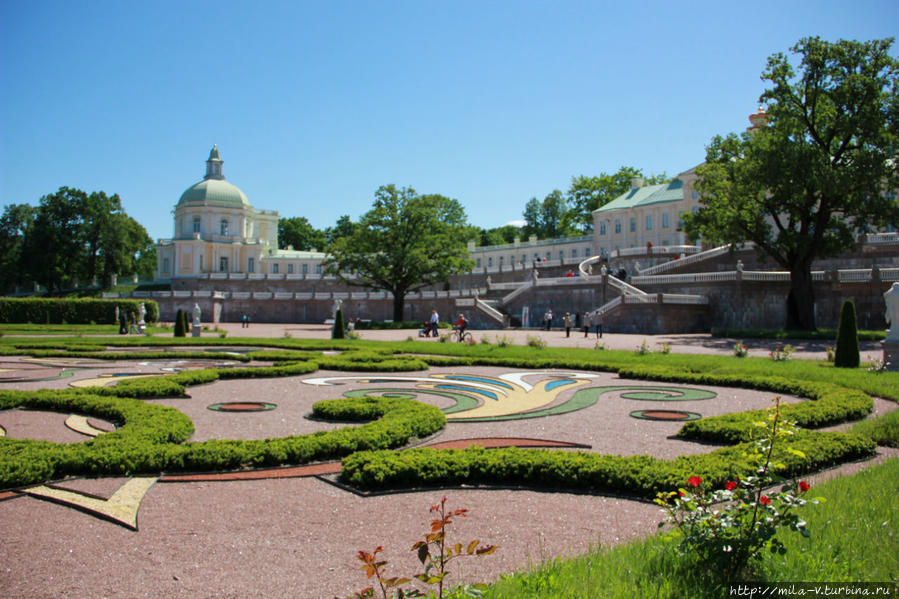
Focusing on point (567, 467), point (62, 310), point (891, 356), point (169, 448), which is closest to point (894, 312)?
point (891, 356)

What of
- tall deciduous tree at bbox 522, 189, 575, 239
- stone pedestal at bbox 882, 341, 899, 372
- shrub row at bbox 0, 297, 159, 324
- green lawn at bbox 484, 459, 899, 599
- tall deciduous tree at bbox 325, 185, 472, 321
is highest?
tall deciduous tree at bbox 522, 189, 575, 239

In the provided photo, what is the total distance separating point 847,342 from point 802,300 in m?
19.7

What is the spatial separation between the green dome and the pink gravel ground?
101402 millimetres

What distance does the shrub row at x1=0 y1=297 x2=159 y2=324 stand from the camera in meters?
54.2

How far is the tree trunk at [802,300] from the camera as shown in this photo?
3734cm

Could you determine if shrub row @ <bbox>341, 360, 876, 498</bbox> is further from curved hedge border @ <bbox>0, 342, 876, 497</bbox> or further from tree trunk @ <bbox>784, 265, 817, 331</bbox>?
tree trunk @ <bbox>784, 265, 817, 331</bbox>

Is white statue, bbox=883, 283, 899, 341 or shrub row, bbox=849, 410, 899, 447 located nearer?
shrub row, bbox=849, 410, 899, 447

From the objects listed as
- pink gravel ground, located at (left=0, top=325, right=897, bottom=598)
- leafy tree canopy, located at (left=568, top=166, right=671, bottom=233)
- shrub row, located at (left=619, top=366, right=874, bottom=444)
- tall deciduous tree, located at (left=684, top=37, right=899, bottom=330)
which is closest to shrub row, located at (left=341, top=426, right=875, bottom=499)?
pink gravel ground, located at (left=0, top=325, right=897, bottom=598)

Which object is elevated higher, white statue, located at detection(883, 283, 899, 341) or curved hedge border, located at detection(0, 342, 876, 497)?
white statue, located at detection(883, 283, 899, 341)

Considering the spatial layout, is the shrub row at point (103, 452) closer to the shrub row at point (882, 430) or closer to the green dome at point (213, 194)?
the shrub row at point (882, 430)

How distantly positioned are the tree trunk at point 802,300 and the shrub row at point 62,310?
149ft

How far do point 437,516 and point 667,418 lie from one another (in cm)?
692

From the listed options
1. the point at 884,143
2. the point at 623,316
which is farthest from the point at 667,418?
the point at 623,316

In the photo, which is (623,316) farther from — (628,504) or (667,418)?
(628,504)
